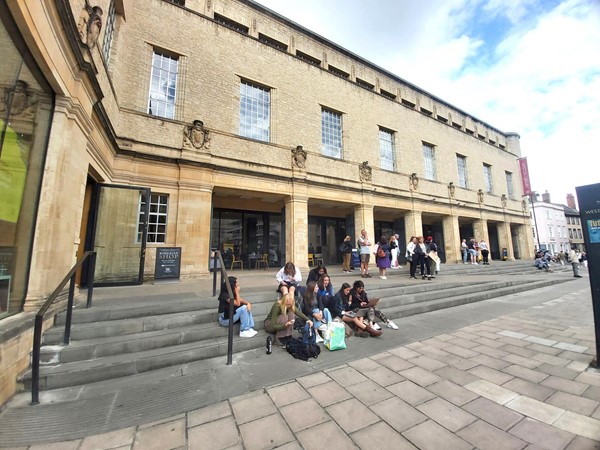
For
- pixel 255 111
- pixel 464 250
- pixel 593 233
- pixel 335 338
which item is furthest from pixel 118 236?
pixel 464 250

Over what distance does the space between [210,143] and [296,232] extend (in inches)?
200

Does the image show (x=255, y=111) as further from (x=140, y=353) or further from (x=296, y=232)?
(x=140, y=353)

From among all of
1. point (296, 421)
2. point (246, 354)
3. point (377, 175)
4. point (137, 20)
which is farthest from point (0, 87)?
point (377, 175)

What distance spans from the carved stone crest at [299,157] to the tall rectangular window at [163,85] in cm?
514

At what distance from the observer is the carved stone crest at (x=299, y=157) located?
463 inches

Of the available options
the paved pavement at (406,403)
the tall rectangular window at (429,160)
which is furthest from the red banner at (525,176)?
the paved pavement at (406,403)

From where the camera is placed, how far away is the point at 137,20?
9398 mm

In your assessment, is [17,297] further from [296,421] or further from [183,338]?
[296,421]

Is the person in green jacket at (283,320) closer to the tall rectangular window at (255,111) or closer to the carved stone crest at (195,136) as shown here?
the carved stone crest at (195,136)

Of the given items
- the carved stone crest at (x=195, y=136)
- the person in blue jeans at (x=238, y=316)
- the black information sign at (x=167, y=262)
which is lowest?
the person in blue jeans at (x=238, y=316)

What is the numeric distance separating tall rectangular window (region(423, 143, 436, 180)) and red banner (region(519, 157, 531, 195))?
14.3m

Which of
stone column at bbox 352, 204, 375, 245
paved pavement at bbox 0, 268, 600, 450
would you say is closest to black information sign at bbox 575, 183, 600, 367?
paved pavement at bbox 0, 268, 600, 450

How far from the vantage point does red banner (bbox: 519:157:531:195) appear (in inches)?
990

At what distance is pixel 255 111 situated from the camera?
11.6 m
